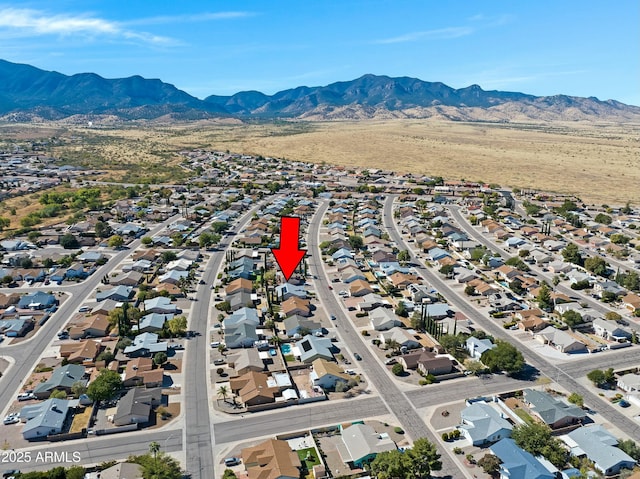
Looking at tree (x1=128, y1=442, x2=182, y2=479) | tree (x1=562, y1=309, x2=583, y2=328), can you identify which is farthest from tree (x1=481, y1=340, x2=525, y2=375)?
tree (x1=128, y1=442, x2=182, y2=479)

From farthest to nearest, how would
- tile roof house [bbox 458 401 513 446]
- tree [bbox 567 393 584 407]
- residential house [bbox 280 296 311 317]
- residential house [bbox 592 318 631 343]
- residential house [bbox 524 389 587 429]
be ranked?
residential house [bbox 280 296 311 317] < residential house [bbox 592 318 631 343] < tree [bbox 567 393 584 407] < residential house [bbox 524 389 587 429] < tile roof house [bbox 458 401 513 446]

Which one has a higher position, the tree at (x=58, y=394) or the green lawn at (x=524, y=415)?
the tree at (x=58, y=394)

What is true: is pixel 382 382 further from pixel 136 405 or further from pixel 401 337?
pixel 136 405

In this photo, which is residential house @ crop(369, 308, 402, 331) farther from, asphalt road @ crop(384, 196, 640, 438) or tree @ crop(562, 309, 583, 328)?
tree @ crop(562, 309, 583, 328)

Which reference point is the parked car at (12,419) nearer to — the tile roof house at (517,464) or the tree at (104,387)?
the tree at (104,387)

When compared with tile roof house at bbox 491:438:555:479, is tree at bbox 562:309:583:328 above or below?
above

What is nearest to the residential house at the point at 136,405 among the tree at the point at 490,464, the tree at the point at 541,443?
the tree at the point at 490,464

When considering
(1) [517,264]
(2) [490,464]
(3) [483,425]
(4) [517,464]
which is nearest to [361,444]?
(2) [490,464]
